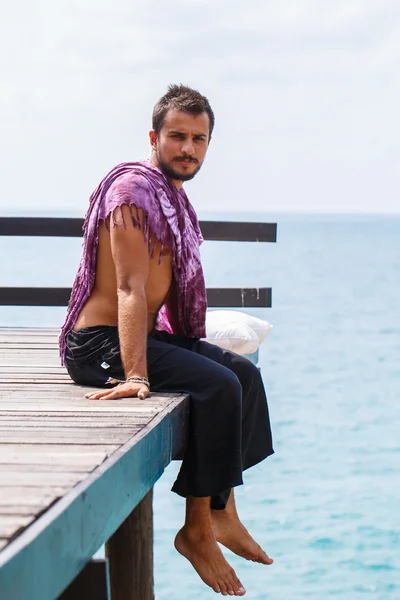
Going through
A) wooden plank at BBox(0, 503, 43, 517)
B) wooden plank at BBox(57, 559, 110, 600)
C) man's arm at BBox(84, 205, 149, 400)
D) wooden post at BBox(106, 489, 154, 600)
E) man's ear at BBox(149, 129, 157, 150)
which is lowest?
wooden post at BBox(106, 489, 154, 600)

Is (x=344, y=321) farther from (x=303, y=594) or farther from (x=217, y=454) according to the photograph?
(x=217, y=454)

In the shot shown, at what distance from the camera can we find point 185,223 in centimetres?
405

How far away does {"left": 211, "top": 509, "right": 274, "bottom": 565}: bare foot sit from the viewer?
4.02 metres

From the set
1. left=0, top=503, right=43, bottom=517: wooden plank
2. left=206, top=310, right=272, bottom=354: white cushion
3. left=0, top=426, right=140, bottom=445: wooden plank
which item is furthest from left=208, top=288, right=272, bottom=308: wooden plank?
left=0, top=503, right=43, bottom=517: wooden plank

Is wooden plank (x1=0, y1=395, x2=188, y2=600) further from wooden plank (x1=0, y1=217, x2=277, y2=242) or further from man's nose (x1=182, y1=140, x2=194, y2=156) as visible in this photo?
wooden plank (x1=0, y1=217, x2=277, y2=242)

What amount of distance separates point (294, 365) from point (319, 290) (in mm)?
22231

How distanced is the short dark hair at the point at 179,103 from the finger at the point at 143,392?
102cm

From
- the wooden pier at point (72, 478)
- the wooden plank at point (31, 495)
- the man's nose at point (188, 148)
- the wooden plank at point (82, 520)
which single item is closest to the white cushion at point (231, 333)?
the wooden pier at point (72, 478)

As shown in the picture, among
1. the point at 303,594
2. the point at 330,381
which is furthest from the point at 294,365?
the point at 303,594

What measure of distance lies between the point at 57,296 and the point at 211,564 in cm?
308

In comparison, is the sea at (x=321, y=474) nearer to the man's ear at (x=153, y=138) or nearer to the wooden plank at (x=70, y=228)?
the wooden plank at (x=70, y=228)

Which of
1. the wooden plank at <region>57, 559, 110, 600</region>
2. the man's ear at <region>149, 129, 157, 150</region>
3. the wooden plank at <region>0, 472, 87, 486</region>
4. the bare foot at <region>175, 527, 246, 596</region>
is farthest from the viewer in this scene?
the man's ear at <region>149, 129, 157, 150</region>

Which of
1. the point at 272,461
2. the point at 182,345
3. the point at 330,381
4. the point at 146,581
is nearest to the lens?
the point at 182,345

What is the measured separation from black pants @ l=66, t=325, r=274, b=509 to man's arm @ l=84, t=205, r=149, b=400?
5.8 inches
